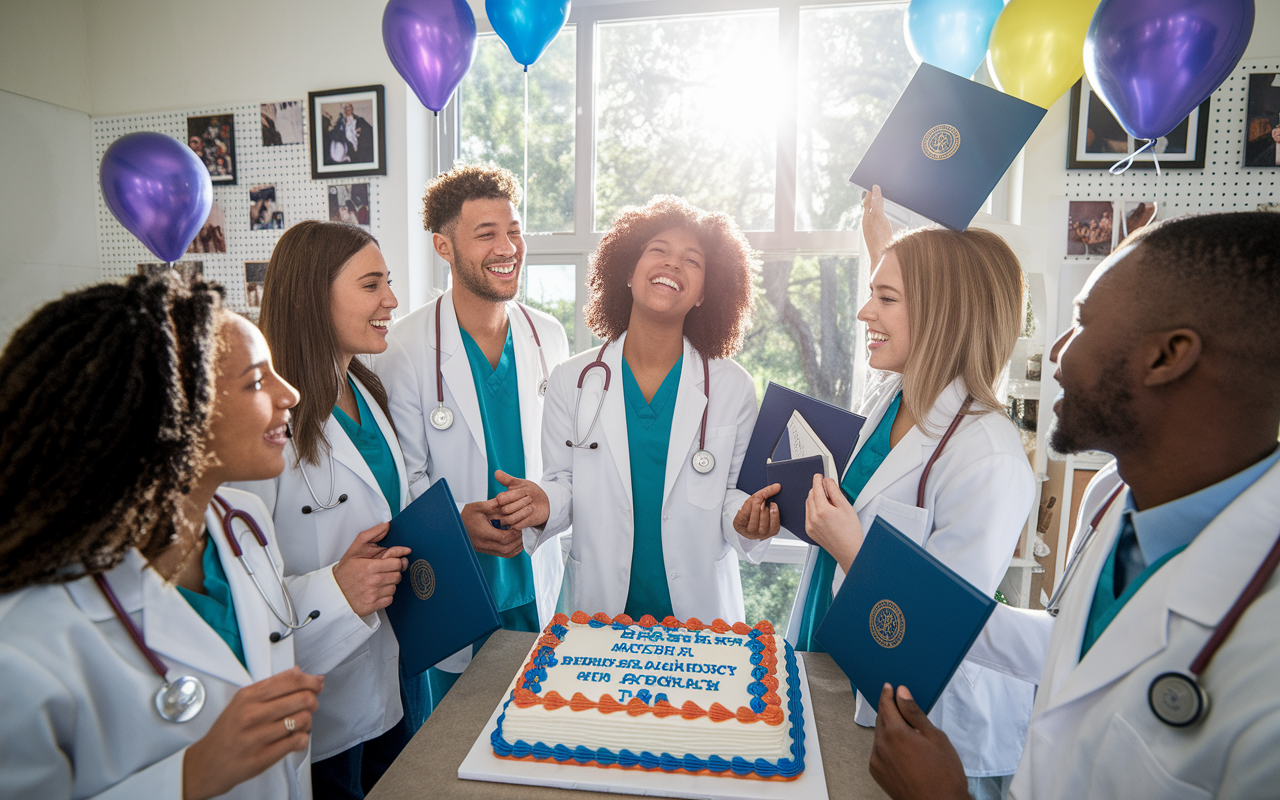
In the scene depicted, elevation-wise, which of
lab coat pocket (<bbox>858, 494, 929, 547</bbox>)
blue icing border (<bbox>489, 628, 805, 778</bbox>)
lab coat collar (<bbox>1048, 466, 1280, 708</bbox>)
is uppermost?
lab coat collar (<bbox>1048, 466, 1280, 708</bbox>)

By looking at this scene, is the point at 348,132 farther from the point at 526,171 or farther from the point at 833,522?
the point at 833,522

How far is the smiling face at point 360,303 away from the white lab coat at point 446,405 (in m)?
0.38

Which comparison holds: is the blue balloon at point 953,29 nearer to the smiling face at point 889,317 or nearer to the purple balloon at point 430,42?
the smiling face at point 889,317

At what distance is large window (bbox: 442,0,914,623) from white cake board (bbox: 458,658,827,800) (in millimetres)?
2131

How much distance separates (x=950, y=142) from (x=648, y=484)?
54.3 inches

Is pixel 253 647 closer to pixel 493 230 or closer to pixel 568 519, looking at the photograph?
pixel 568 519

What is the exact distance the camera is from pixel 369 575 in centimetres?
141

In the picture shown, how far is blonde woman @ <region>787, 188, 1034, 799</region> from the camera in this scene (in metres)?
1.50

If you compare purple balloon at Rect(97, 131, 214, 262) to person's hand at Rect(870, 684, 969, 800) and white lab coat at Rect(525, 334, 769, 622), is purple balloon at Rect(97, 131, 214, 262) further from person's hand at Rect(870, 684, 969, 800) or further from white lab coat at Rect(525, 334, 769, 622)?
person's hand at Rect(870, 684, 969, 800)

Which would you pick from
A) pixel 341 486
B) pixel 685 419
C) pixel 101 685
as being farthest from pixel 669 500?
pixel 101 685

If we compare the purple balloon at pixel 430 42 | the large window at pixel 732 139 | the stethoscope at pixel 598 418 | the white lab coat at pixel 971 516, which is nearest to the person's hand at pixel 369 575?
the stethoscope at pixel 598 418

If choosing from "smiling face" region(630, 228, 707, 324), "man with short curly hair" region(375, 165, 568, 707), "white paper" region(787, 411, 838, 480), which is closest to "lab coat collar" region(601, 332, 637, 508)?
"smiling face" region(630, 228, 707, 324)

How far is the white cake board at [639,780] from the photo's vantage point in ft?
3.45

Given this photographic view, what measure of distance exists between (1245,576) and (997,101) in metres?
1.44
